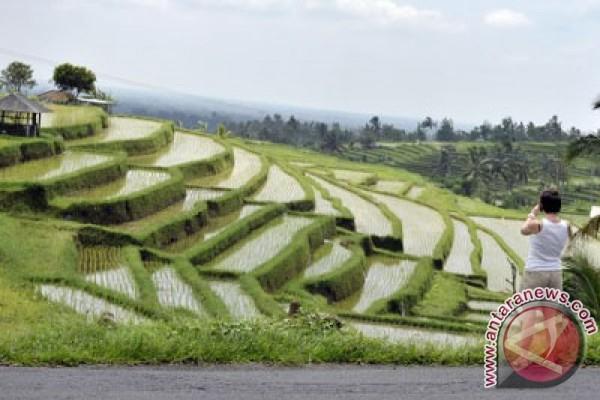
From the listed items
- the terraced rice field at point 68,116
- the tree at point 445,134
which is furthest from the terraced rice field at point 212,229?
the tree at point 445,134

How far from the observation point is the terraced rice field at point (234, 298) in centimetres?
1335

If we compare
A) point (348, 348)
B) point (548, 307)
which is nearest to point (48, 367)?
point (348, 348)

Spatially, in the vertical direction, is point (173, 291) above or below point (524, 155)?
below

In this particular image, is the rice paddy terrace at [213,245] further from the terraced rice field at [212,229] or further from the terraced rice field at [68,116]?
the terraced rice field at [68,116]

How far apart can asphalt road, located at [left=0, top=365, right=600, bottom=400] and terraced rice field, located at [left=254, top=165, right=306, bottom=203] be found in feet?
62.6

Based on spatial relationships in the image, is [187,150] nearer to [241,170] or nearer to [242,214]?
[241,170]

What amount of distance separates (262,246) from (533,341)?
1380cm

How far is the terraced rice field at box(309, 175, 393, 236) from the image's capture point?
24.6 metres

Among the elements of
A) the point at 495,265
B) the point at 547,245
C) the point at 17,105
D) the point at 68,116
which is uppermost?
the point at 547,245

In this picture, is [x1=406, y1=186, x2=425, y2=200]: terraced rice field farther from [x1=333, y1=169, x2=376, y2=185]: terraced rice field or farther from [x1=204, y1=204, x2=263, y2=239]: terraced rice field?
[x1=204, y1=204, x2=263, y2=239]: terraced rice field

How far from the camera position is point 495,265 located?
25.4 metres

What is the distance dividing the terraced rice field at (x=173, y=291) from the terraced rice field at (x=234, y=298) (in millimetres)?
554

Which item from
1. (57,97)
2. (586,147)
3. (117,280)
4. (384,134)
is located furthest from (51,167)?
(384,134)

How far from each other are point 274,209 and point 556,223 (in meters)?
16.4
